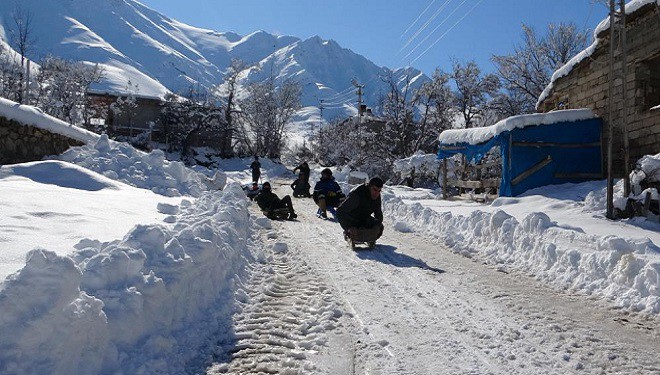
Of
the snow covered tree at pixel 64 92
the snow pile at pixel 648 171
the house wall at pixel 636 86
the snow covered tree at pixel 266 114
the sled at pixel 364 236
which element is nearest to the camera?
the sled at pixel 364 236

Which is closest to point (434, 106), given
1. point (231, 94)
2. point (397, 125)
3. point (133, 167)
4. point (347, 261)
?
point (397, 125)

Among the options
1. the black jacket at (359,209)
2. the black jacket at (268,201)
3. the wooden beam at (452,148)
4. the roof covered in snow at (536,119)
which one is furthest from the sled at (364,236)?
the wooden beam at (452,148)

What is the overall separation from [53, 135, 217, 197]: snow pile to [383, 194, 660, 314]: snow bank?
25.3 feet

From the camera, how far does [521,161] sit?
15391 millimetres

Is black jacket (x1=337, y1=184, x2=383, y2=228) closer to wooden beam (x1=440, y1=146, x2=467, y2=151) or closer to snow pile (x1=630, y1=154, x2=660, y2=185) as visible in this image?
snow pile (x1=630, y1=154, x2=660, y2=185)

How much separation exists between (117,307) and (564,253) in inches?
235

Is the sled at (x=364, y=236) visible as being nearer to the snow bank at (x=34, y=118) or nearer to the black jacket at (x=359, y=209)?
the black jacket at (x=359, y=209)

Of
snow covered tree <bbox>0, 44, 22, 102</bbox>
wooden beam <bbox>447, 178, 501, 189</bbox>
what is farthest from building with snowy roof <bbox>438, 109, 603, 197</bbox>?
snow covered tree <bbox>0, 44, 22, 102</bbox>

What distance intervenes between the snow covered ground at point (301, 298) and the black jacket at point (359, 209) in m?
0.51

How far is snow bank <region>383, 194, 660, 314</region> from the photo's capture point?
17.7 ft

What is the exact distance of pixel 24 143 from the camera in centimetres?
1211

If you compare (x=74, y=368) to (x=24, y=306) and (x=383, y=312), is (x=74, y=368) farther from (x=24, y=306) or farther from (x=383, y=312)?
(x=383, y=312)

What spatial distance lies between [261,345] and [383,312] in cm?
141

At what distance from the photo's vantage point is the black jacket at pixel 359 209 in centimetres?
909
